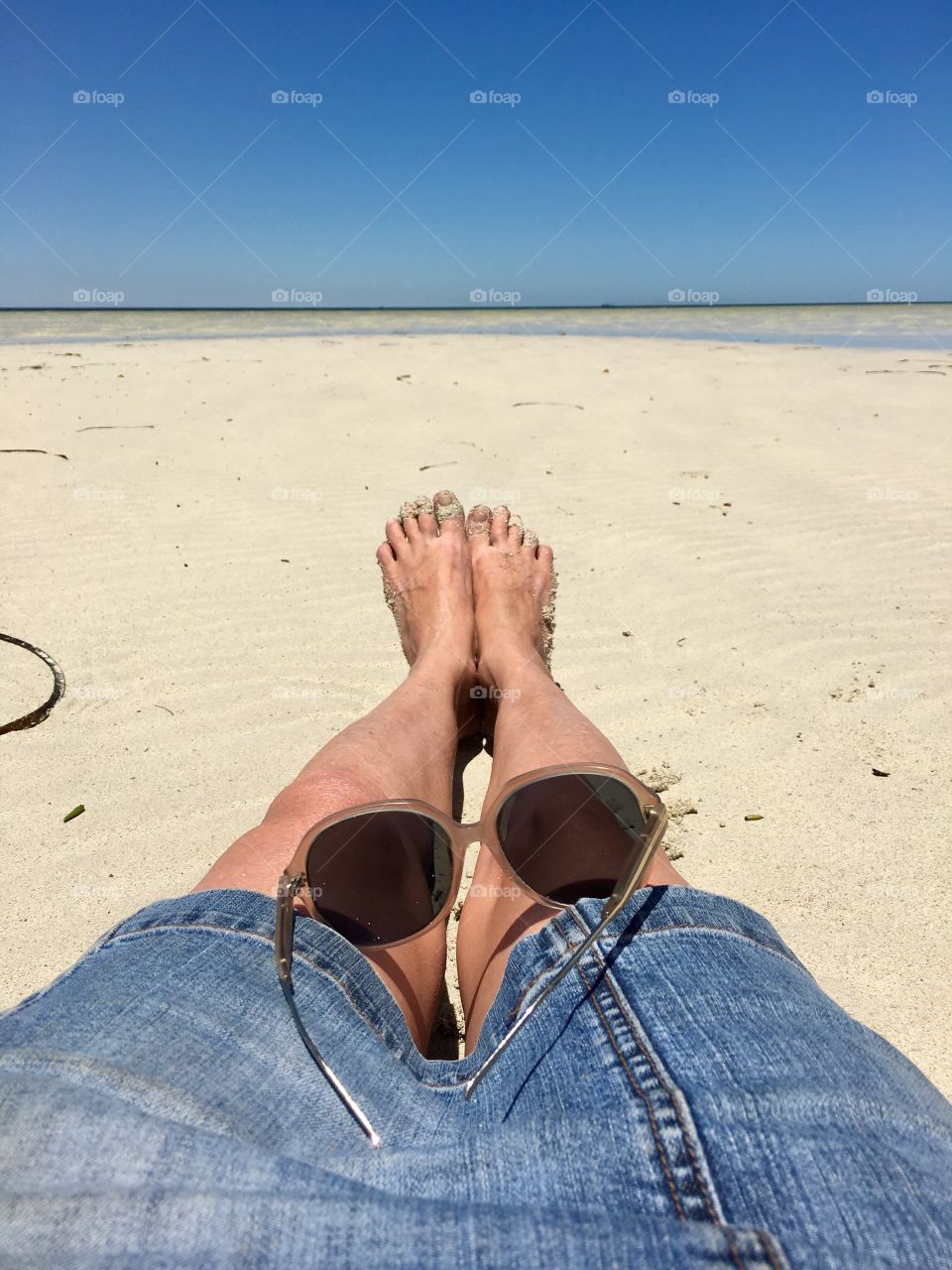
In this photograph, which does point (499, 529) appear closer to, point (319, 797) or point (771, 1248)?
point (319, 797)

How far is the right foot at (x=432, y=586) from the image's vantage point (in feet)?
7.14

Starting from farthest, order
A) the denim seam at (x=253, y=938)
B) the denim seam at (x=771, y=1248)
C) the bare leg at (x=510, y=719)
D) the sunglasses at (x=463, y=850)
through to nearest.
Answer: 1. the bare leg at (x=510, y=719)
2. the sunglasses at (x=463, y=850)
3. the denim seam at (x=253, y=938)
4. the denim seam at (x=771, y=1248)

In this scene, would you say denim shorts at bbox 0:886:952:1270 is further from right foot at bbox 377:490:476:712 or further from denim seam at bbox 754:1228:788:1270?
right foot at bbox 377:490:476:712

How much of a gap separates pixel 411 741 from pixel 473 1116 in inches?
35.0

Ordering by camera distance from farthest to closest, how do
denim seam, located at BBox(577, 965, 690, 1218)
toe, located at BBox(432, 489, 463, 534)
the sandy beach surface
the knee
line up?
toe, located at BBox(432, 489, 463, 534)
the sandy beach surface
the knee
denim seam, located at BBox(577, 965, 690, 1218)

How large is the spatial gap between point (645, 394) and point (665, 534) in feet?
12.9

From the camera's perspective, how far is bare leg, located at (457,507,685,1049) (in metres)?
1.21

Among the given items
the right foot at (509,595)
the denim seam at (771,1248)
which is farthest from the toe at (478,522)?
the denim seam at (771,1248)

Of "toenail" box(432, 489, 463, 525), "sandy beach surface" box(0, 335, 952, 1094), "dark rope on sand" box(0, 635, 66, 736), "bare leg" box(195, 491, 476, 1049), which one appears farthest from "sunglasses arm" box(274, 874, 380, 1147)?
"toenail" box(432, 489, 463, 525)

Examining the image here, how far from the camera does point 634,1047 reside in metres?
0.84

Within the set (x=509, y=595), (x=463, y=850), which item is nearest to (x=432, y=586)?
(x=509, y=595)

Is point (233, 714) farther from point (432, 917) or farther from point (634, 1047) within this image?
point (634, 1047)

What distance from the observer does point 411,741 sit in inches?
66.3

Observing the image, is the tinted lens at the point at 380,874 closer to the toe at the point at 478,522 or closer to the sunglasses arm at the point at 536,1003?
the sunglasses arm at the point at 536,1003
